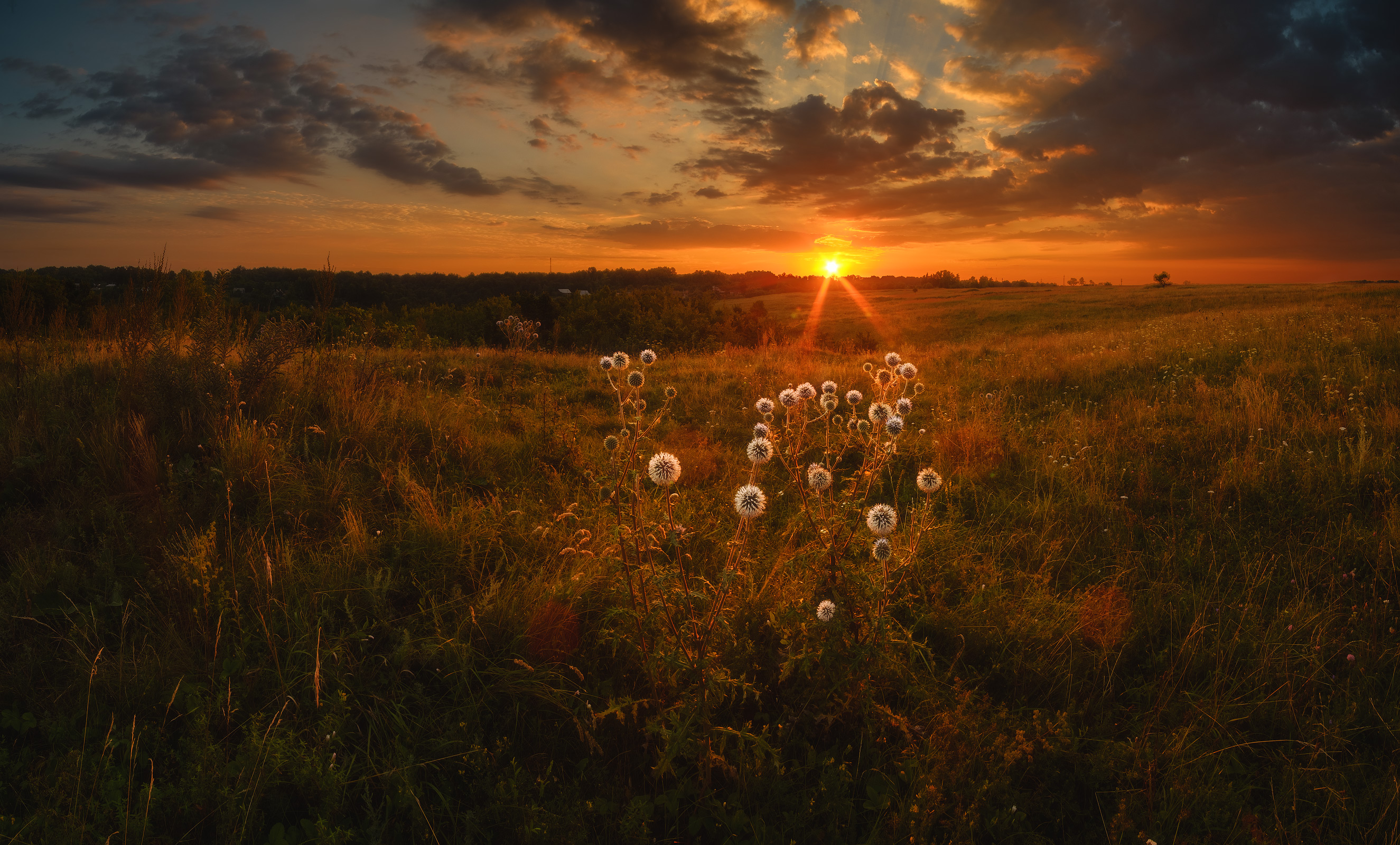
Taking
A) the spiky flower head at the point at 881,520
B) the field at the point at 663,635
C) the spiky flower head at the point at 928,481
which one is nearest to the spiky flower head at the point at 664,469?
the field at the point at 663,635

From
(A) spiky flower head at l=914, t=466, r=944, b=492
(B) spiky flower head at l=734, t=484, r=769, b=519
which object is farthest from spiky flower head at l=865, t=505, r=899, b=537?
(B) spiky flower head at l=734, t=484, r=769, b=519

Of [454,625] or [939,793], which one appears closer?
[939,793]

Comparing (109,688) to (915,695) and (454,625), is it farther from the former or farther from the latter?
(915,695)

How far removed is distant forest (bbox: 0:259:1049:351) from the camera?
8.59m

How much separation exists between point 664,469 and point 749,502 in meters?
0.39

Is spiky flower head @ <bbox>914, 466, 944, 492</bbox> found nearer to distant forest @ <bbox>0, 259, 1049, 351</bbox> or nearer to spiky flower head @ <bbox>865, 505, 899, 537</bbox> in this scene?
spiky flower head @ <bbox>865, 505, 899, 537</bbox>

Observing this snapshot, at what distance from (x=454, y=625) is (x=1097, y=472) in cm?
541

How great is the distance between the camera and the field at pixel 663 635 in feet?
7.30

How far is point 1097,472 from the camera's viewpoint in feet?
17.6

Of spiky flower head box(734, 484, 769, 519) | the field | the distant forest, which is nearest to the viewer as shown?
the field

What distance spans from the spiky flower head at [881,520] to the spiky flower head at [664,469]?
831 millimetres

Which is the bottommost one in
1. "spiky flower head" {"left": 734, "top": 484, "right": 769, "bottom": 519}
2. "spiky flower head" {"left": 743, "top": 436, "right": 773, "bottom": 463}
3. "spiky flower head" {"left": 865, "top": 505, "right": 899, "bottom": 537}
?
"spiky flower head" {"left": 865, "top": 505, "right": 899, "bottom": 537}

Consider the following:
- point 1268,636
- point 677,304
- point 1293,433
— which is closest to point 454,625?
point 1268,636

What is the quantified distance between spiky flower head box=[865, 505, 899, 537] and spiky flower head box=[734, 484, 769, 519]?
18.3 inches
